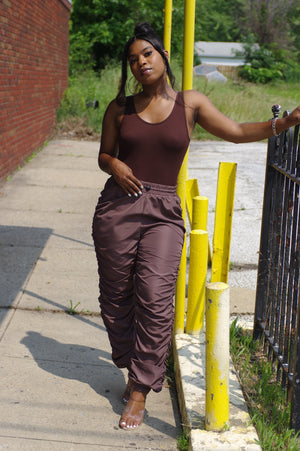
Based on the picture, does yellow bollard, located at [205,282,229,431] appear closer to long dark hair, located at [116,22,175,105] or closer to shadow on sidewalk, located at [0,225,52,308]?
long dark hair, located at [116,22,175,105]

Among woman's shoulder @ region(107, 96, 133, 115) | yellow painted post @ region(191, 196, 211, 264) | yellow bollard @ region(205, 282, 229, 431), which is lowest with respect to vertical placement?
yellow bollard @ region(205, 282, 229, 431)

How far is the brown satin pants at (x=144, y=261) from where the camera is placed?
2.93 m

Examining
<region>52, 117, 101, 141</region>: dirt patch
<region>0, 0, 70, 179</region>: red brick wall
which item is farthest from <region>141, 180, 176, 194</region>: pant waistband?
<region>52, 117, 101, 141</region>: dirt patch

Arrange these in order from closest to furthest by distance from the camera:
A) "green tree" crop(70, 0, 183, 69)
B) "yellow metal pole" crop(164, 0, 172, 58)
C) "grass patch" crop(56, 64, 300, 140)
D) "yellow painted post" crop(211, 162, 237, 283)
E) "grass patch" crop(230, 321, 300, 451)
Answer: "grass patch" crop(230, 321, 300, 451) < "yellow painted post" crop(211, 162, 237, 283) < "yellow metal pole" crop(164, 0, 172, 58) < "grass patch" crop(56, 64, 300, 140) < "green tree" crop(70, 0, 183, 69)

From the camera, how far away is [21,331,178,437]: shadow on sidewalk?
3.32 m

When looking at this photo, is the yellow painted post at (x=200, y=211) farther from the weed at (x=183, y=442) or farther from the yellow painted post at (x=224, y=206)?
the weed at (x=183, y=442)

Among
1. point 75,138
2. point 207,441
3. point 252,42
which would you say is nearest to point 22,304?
point 207,441

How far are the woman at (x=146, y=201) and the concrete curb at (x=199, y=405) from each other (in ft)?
0.74

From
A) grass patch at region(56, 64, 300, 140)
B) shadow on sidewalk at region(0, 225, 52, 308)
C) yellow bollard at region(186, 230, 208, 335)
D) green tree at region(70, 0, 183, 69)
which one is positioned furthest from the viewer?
green tree at region(70, 0, 183, 69)

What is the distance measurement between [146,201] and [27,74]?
882 cm

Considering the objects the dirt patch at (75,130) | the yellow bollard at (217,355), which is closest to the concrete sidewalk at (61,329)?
the yellow bollard at (217,355)

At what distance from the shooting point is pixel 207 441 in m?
2.68

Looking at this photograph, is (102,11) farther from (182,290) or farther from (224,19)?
(224,19)

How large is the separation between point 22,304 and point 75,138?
1129 cm
